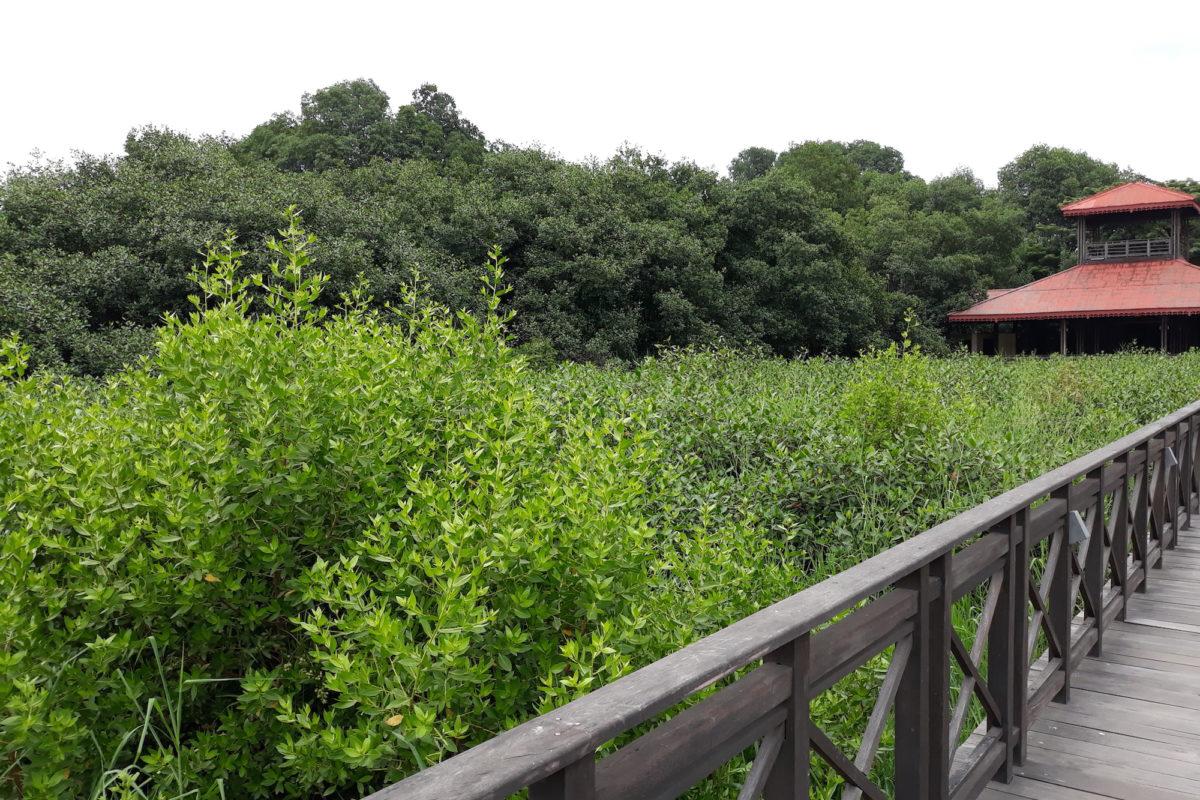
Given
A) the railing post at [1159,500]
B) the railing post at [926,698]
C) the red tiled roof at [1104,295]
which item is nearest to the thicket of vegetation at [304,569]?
the railing post at [926,698]

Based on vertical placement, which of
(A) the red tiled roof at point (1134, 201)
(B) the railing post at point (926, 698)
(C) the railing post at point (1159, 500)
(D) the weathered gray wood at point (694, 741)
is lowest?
(C) the railing post at point (1159, 500)

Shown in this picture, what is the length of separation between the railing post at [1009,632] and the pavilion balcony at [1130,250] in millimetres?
32833

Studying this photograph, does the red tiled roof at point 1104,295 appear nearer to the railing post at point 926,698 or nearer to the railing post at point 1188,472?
the railing post at point 1188,472

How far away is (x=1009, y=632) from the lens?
2824 millimetres

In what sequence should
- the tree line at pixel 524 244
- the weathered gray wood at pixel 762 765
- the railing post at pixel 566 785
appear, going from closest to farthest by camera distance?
the railing post at pixel 566 785 → the weathered gray wood at pixel 762 765 → the tree line at pixel 524 244

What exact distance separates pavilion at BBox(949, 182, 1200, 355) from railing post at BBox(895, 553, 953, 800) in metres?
29.2

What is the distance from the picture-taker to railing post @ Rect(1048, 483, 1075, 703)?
3385mm

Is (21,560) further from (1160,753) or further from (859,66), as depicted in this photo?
(859,66)

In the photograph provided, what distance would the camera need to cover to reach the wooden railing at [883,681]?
1094 mm

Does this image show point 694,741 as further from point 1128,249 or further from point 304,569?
point 1128,249

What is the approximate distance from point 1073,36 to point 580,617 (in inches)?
1408

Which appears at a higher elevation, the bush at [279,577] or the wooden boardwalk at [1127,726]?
the bush at [279,577]

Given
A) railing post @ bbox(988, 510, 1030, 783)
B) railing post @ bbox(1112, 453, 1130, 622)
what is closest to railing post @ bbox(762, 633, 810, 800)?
railing post @ bbox(988, 510, 1030, 783)

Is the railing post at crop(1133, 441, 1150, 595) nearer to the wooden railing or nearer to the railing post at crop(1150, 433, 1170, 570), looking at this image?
the wooden railing
